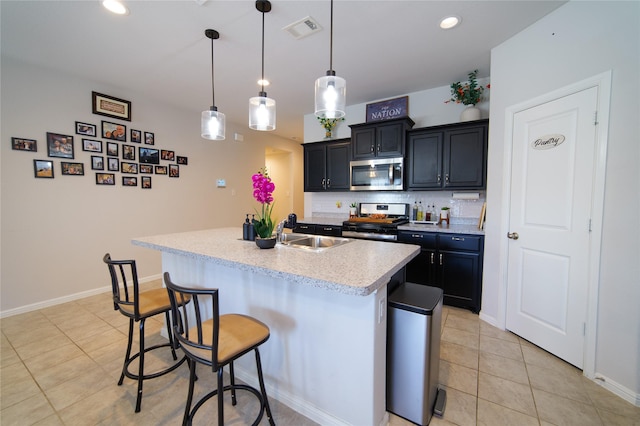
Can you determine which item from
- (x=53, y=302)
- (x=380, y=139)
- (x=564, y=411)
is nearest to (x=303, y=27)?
(x=380, y=139)

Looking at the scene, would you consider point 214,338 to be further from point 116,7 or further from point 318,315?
point 116,7

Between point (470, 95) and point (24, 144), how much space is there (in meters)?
5.12

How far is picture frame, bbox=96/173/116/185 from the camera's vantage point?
11.2 feet

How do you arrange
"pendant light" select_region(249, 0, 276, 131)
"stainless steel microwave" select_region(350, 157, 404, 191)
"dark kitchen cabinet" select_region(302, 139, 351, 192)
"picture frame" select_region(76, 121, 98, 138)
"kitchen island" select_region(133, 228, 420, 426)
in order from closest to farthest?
1. "kitchen island" select_region(133, 228, 420, 426)
2. "pendant light" select_region(249, 0, 276, 131)
3. "picture frame" select_region(76, 121, 98, 138)
4. "stainless steel microwave" select_region(350, 157, 404, 191)
5. "dark kitchen cabinet" select_region(302, 139, 351, 192)

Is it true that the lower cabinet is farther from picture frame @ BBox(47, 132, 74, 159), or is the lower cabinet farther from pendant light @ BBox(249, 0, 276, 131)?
picture frame @ BBox(47, 132, 74, 159)

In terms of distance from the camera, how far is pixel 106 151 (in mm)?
3453

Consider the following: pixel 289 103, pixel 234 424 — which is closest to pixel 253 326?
pixel 234 424

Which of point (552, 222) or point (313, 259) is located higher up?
point (552, 222)

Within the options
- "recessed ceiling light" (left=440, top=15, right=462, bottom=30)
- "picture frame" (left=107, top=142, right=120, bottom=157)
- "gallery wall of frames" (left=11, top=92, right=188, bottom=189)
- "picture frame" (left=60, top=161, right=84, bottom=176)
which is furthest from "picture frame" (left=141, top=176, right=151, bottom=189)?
"recessed ceiling light" (left=440, top=15, right=462, bottom=30)

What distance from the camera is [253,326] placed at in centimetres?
141

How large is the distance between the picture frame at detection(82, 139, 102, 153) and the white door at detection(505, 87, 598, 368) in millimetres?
4789

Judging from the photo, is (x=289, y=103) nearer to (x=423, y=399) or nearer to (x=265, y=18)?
(x=265, y=18)

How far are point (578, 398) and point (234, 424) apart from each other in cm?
215

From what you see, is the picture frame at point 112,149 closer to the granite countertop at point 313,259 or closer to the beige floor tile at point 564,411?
the granite countertop at point 313,259
